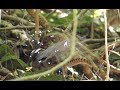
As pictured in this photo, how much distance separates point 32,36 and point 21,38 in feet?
0.23

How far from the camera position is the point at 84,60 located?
1.12 m

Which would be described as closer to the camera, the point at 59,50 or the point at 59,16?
the point at 59,50

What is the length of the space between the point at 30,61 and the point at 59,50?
0.12m
